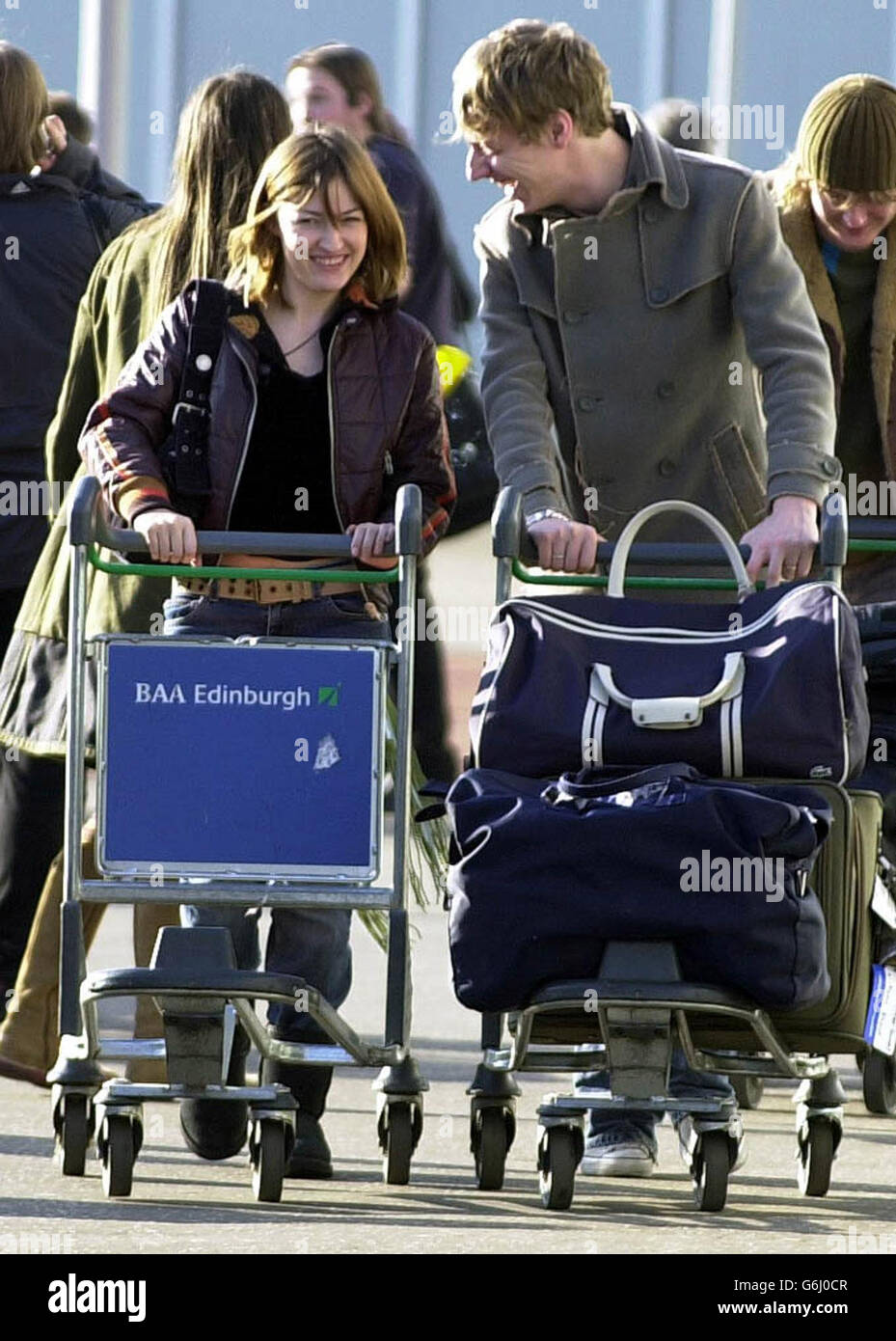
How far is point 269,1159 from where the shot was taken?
5.03 metres

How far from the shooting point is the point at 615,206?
5.59 metres

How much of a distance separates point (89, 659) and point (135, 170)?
4985 millimetres

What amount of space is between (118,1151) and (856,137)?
8.14 ft

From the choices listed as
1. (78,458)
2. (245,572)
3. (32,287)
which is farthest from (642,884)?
(32,287)

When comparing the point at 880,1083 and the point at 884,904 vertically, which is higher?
the point at 884,904

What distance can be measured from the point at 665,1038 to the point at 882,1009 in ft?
4.12

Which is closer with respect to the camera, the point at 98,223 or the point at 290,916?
the point at 290,916

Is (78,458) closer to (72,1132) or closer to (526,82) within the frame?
(526,82)

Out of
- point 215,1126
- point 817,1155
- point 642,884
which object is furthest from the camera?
point 817,1155

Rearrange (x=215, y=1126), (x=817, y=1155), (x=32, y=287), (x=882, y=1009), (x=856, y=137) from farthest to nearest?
(x=32, y=287)
(x=856, y=137)
(x=882, y=1009)
(x=817, y=1155)
(x=215, y=1126)

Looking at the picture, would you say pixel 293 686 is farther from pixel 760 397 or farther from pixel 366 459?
pixel 760 397

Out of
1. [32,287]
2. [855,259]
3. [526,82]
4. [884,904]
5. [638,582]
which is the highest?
[526,82]

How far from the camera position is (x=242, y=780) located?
17.0 ft

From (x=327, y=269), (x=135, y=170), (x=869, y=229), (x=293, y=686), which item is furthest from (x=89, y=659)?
(x=135, y=170)
